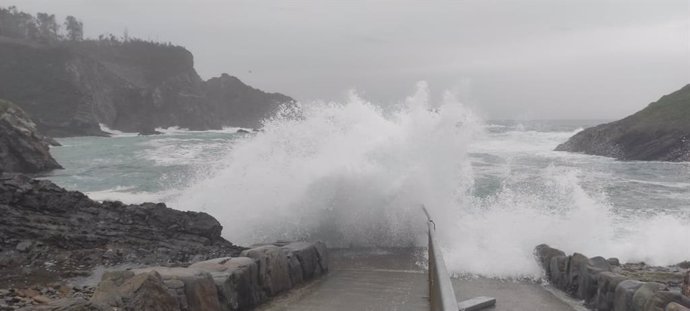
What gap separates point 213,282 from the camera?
612cm

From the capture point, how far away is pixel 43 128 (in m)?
72.5

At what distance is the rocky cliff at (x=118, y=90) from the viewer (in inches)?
3201

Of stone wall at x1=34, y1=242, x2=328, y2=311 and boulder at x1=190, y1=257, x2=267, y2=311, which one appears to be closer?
stone wall at x1=34, y1=242, x2=328, y2=311

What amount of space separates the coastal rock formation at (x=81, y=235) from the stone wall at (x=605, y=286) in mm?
5101

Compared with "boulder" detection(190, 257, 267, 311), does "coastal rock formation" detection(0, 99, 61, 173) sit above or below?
above

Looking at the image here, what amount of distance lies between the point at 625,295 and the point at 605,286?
69 cm

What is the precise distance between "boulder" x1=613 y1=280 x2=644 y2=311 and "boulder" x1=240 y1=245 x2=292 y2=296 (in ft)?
13.8

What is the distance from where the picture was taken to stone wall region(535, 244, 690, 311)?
5395 mm

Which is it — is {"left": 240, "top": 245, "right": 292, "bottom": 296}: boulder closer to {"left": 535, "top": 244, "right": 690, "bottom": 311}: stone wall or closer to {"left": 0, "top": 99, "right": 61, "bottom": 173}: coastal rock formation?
{"left": 535, "top": 244, "right": 690, "bottom": 311}: stone wall

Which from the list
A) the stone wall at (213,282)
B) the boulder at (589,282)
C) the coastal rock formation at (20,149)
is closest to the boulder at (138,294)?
the stone wall at (213,282)

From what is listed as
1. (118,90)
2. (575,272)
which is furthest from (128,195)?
(118,90)

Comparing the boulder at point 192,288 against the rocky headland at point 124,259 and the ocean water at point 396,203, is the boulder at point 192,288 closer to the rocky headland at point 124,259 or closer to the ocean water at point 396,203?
the rocky headland at point 124,259

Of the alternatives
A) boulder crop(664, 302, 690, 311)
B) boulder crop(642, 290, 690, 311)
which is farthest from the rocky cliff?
boulder crop(664, 302, 690, 311)

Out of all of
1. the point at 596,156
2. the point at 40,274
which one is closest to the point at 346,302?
the point at 40,274
